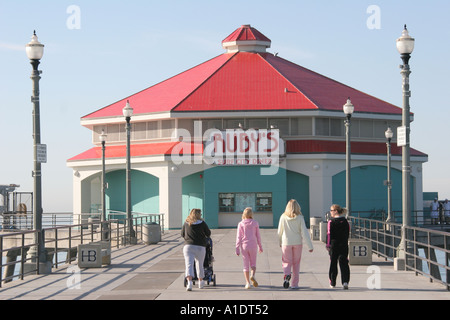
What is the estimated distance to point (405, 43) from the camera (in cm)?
1825

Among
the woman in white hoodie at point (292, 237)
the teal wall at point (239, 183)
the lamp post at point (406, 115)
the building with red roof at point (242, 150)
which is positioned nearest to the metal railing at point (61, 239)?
the building with red roof at point (242, 150)

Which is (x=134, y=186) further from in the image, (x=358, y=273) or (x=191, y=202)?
(x=358, y=273)

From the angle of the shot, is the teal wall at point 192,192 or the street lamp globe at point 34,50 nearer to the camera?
the street lamp globe at point 34,50

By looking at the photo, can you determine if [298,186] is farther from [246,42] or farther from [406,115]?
[406,115]

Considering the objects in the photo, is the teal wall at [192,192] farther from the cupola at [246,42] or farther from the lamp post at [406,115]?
the lamp post at [406,115]

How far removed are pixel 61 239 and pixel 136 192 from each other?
25.8 metres

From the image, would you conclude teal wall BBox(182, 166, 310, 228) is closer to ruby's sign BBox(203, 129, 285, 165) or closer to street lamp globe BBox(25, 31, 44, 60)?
ruby's sign BBox(203, 129, 285, 165)

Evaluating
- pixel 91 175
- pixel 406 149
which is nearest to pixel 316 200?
pixel 91 175

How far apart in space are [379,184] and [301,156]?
6191mm

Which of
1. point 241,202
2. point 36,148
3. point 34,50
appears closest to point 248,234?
point 36,148

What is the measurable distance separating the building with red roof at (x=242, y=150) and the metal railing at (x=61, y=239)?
2697 mm

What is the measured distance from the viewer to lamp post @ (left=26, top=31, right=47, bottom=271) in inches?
721

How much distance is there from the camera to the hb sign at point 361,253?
1958 centimetres

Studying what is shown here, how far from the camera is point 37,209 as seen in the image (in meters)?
18.4
